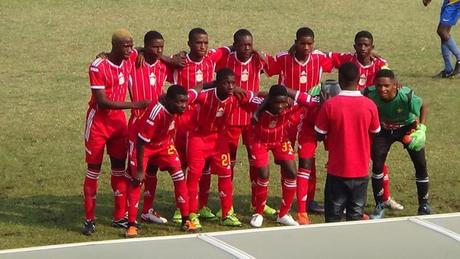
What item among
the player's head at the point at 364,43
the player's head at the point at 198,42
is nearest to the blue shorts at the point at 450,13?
the player's head at the point at 364,43

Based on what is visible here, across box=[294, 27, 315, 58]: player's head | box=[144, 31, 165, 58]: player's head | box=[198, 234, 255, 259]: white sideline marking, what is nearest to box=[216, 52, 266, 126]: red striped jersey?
box=[294, 27, 315, 58]: player's head

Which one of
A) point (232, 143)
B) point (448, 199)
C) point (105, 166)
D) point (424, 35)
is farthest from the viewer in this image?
point (424, 35)

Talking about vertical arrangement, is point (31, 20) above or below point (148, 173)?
above

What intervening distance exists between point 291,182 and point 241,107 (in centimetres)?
95

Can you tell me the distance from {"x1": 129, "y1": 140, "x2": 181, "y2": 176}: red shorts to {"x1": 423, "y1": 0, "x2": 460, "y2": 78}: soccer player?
32.7 feet

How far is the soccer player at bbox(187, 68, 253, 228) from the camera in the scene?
981cm

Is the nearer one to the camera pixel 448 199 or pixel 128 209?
pixel 128 209

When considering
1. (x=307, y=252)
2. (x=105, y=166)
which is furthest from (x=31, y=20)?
(x=307, y=252)

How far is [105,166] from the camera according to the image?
503 inches

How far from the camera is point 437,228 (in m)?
6.98

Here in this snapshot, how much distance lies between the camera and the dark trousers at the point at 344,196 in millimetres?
8922

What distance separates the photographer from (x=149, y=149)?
9.61 metres

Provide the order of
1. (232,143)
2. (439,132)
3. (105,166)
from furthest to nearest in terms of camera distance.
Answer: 1. (439,132)
2. (105,166)
3. (232,143)

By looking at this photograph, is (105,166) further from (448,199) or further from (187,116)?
(448,199)
